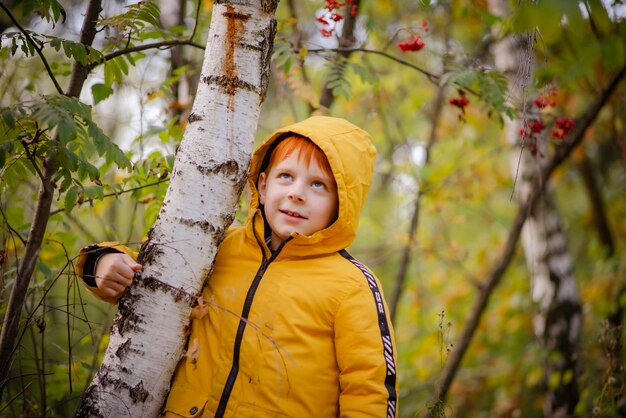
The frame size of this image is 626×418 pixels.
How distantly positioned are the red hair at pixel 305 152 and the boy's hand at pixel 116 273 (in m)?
0.81

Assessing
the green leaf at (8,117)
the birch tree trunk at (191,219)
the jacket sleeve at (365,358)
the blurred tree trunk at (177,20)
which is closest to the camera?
the green leaf at (8,117)

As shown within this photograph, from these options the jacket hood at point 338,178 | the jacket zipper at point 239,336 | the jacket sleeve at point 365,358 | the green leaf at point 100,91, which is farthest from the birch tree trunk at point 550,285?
the green leaf at point 100,91

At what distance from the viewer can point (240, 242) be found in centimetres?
225

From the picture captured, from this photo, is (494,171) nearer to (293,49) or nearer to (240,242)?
(293,49)

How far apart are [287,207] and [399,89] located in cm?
505

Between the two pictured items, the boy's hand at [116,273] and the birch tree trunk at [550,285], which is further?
the birch tree trunk at [550,285]

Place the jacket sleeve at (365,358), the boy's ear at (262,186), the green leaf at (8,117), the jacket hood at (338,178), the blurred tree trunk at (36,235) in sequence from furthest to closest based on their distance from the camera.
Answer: the boy's ear at (262,186) < the jacket hood at (338,178) < the blurred tree trunk at (36,235) < the jacket sleeve at (365,358) < the green leaf at (8,117)

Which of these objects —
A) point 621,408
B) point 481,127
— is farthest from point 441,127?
point 621,408

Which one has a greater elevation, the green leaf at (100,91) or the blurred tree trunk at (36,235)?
the green leaf at (100,91)

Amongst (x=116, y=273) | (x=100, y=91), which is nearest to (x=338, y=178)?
(x=116, y=273)

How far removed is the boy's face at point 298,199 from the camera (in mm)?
2162

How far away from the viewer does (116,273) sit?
1.83 m

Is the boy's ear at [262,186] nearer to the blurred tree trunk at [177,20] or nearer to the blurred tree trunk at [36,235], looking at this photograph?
the blurred tree trunk at [36,235]

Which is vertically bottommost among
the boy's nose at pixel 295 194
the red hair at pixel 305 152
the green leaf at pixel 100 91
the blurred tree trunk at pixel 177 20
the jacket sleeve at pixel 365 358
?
the jacket sleeve at pixel 365 358
